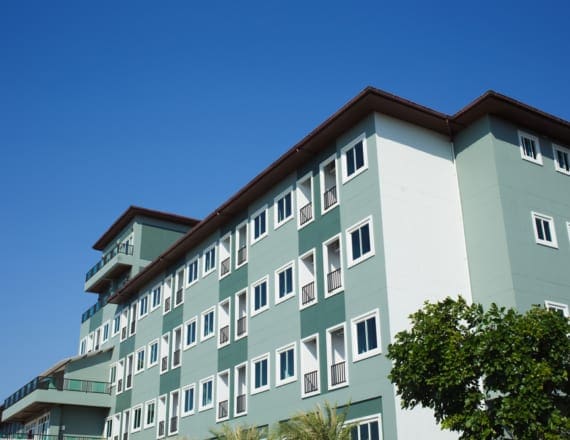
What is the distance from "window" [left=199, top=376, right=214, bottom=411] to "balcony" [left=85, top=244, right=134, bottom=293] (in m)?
18.8

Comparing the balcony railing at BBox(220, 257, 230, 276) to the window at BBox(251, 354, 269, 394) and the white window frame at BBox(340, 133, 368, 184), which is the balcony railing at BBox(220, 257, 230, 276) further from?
the white window frame at BBox(340, 133, 368, 184)

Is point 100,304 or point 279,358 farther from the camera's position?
point 100,304

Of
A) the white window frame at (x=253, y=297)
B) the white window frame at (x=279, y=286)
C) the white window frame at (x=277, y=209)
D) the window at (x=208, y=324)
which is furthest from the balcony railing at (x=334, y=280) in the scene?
the window at (x=208, y=324)

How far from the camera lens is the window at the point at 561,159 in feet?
105

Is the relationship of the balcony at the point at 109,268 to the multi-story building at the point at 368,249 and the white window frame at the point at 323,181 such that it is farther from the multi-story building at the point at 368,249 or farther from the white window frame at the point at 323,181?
the white window frame at the point at 323,181

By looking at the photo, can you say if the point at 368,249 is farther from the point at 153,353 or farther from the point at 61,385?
the point at 61,385

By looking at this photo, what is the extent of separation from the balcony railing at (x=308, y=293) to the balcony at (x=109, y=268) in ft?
88.3

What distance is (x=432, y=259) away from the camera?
29109mm

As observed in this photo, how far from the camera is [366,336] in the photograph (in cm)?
2817

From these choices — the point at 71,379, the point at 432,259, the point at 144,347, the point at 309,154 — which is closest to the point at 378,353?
the point at 432,259

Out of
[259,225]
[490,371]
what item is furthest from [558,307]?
[259,225]

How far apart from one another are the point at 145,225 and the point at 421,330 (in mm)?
39466

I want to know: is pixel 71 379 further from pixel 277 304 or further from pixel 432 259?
pixel 432 259

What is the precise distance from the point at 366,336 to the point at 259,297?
9.26m
